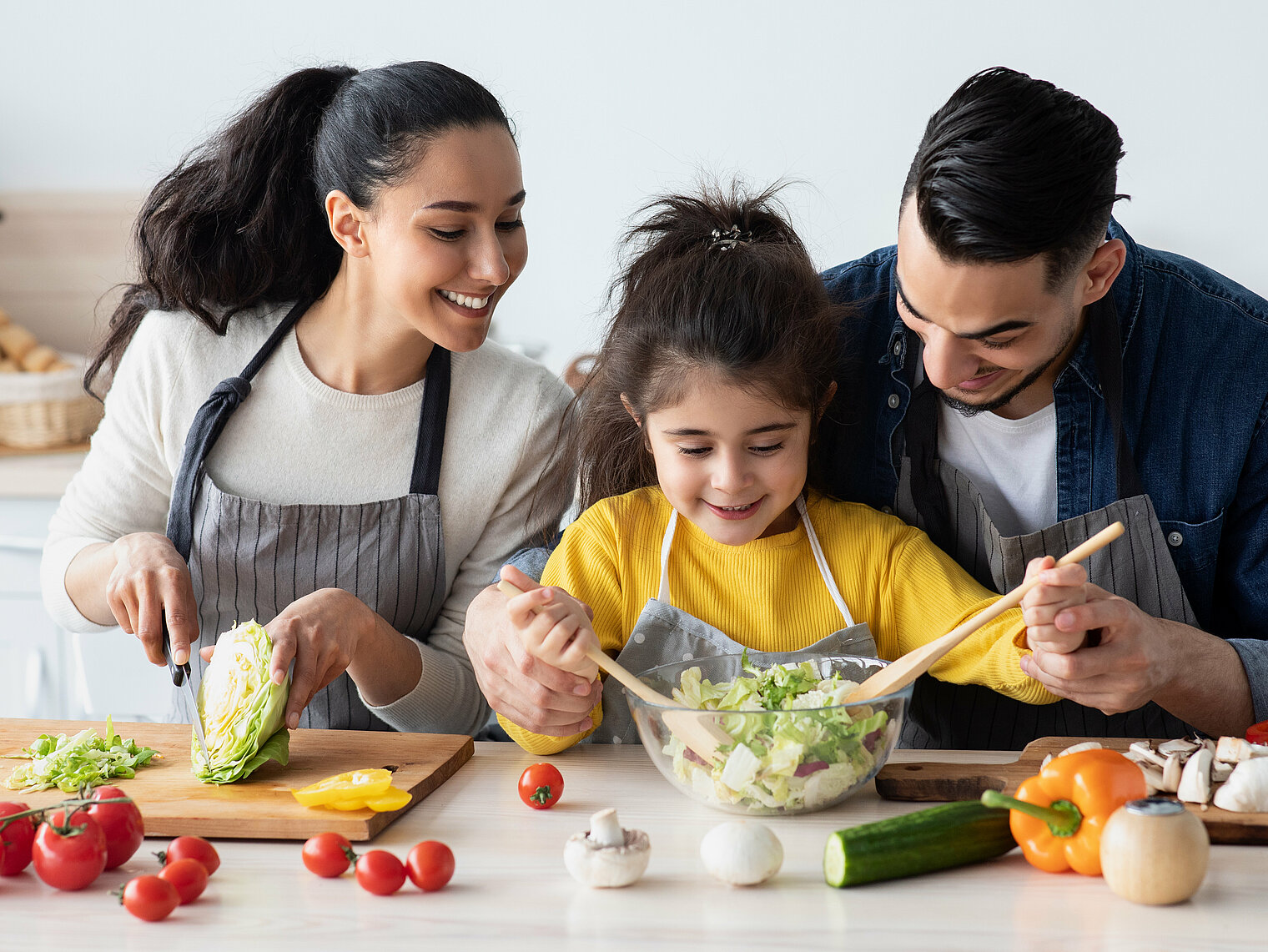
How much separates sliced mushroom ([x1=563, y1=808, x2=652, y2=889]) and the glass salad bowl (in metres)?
0.13

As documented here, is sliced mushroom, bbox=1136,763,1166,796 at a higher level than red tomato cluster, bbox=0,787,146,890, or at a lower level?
higher

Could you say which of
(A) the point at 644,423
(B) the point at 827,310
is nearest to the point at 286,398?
(A) the point at 644,423

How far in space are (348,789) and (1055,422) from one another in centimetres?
97

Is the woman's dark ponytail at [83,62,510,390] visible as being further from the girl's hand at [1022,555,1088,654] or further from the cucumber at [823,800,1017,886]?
the cucumber at [823,800,1017,886]

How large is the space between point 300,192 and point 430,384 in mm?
341

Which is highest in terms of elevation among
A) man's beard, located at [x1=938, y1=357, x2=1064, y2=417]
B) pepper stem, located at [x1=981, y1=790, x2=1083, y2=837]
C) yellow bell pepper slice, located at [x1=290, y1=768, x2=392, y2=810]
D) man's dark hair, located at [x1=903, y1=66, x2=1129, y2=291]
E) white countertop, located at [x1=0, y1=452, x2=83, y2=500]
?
man's dark hair, located at [x1=903, y1=66, x2=1129, y2=291]

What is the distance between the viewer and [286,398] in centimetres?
172

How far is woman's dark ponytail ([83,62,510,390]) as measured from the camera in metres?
1.71

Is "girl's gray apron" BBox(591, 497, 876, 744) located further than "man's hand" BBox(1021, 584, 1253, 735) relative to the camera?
Yes

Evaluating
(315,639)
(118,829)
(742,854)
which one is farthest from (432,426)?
(742,854)

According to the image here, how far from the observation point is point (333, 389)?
172 cm

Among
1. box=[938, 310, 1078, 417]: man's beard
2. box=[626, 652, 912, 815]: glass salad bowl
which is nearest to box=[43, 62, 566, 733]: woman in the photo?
box=[626, 652, 912, 815]: glass salad bowl

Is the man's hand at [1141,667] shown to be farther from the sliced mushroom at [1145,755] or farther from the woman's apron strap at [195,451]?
the woman's apron strap at [195,451]

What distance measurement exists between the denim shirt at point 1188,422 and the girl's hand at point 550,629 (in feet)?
1.95
